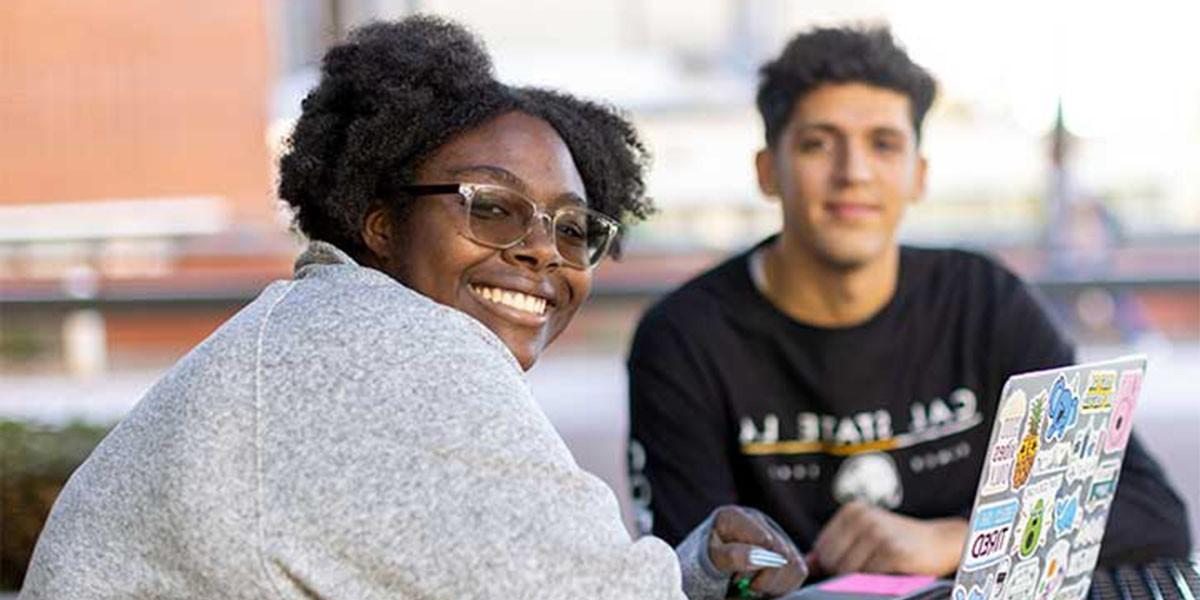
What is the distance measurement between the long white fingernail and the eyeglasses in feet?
1.32

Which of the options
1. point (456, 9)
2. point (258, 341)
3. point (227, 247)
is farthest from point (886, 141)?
point (227, 247)

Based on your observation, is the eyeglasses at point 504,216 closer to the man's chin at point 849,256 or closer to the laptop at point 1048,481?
the laptop at point 1048,481

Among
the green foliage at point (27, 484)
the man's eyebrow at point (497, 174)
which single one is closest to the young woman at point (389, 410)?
the man's eyebrow at point (497, 174)

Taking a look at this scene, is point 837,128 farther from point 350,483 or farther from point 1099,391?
point 350,483

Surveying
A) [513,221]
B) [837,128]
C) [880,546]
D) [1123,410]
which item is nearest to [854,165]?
[837,128]

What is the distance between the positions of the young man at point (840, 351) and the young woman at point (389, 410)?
839 millimetres

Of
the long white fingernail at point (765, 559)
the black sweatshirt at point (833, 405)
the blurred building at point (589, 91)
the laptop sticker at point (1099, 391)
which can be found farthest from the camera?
the blurred building at point (589, 91)

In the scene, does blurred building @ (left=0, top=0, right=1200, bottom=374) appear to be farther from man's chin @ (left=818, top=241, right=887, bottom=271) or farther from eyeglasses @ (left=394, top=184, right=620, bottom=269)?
eyeglasses @ (left=394, top=184, right=620, bottom=269)

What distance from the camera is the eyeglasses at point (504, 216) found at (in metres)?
1.79

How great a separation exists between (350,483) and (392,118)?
45cm

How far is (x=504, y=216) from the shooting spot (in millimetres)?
1804

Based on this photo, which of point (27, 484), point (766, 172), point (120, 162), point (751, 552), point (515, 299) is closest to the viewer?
point (515, 299)

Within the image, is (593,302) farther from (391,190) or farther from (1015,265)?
(391,190)

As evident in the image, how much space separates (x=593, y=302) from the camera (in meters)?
4.97
